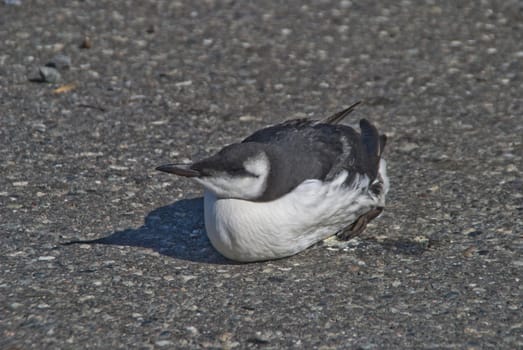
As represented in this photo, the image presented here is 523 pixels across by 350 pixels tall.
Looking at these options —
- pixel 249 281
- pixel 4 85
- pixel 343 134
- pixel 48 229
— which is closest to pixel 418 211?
pixel 343 134

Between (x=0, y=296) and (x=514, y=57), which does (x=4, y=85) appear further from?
(x=514, y=57)

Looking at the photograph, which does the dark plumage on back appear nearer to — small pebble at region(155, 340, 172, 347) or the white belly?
the white belly

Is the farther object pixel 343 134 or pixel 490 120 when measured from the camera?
pixel 490 120

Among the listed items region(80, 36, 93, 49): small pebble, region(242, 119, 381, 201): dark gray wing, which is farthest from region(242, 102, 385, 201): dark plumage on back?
region(80, 36, 93, 49): small pebble

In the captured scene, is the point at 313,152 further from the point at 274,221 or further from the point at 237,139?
the point at 237,139

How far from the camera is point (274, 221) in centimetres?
493

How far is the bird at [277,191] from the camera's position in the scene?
4.87 meters

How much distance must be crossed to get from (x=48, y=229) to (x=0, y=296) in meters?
0.87

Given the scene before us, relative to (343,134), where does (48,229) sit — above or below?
below

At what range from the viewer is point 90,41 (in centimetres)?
845

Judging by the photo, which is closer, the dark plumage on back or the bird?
the bird

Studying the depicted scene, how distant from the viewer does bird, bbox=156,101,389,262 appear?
487 cm

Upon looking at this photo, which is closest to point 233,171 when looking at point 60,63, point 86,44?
point 60,63

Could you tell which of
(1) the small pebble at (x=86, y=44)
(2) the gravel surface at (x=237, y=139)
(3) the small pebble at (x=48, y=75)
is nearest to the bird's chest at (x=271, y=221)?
(2) the gravel surface at (x=237, y=139)
